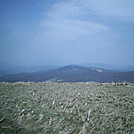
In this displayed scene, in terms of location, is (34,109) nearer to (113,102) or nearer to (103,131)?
(103,131)

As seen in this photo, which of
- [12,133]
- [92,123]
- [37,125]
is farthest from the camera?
[92,123]

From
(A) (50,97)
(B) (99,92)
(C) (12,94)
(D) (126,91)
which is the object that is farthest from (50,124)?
(D) (126,91)

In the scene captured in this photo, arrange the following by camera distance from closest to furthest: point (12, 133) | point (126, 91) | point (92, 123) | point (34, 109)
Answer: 1. point (12, 133)
2. point (92, 123)
3. point (34, 109)
4. point (126, 91)

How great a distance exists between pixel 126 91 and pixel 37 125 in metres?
10.2

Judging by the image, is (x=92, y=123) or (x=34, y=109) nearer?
(x=92, y=123)

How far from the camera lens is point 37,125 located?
9453 mm

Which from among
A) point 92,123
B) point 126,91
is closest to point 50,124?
point 92,123

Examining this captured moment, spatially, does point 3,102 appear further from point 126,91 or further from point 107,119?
point 126,91

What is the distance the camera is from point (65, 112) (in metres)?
11.4

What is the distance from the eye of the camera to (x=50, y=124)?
384 inches

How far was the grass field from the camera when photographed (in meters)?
9.43

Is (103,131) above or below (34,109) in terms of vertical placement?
below

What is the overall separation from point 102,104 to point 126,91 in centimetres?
499

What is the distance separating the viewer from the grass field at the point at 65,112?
9.43 metres
